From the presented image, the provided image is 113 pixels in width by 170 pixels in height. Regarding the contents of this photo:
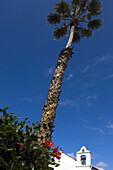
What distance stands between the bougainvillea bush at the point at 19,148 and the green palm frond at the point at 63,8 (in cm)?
1186

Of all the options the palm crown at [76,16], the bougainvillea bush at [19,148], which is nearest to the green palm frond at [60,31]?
the palm crown at [76,16]

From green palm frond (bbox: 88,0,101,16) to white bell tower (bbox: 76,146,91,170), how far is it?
13278 mm

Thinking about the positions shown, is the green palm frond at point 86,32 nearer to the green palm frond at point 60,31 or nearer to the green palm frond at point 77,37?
the green palm frond at point 77,37

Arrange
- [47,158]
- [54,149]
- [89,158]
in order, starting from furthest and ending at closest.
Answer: [89,158], [54,149], [47,158]

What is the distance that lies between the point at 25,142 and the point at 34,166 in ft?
1.68

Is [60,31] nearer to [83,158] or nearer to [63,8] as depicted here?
[63,8]

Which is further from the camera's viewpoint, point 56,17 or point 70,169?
point 70,169

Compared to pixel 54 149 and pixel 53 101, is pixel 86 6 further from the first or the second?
pixel 54 149

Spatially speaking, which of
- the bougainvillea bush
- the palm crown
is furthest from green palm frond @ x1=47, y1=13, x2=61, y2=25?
the bougainvillea bush

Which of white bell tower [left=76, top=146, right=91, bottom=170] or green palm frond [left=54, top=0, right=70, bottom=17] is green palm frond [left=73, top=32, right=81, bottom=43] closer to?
green palm frond [left=54, top=0, right=70, bottom=17]

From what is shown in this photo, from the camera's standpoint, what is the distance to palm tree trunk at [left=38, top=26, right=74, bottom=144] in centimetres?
610

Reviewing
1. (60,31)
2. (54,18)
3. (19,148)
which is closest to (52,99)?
(19,148)

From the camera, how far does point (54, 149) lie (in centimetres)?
391

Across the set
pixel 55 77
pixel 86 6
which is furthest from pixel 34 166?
pixel 86 6
